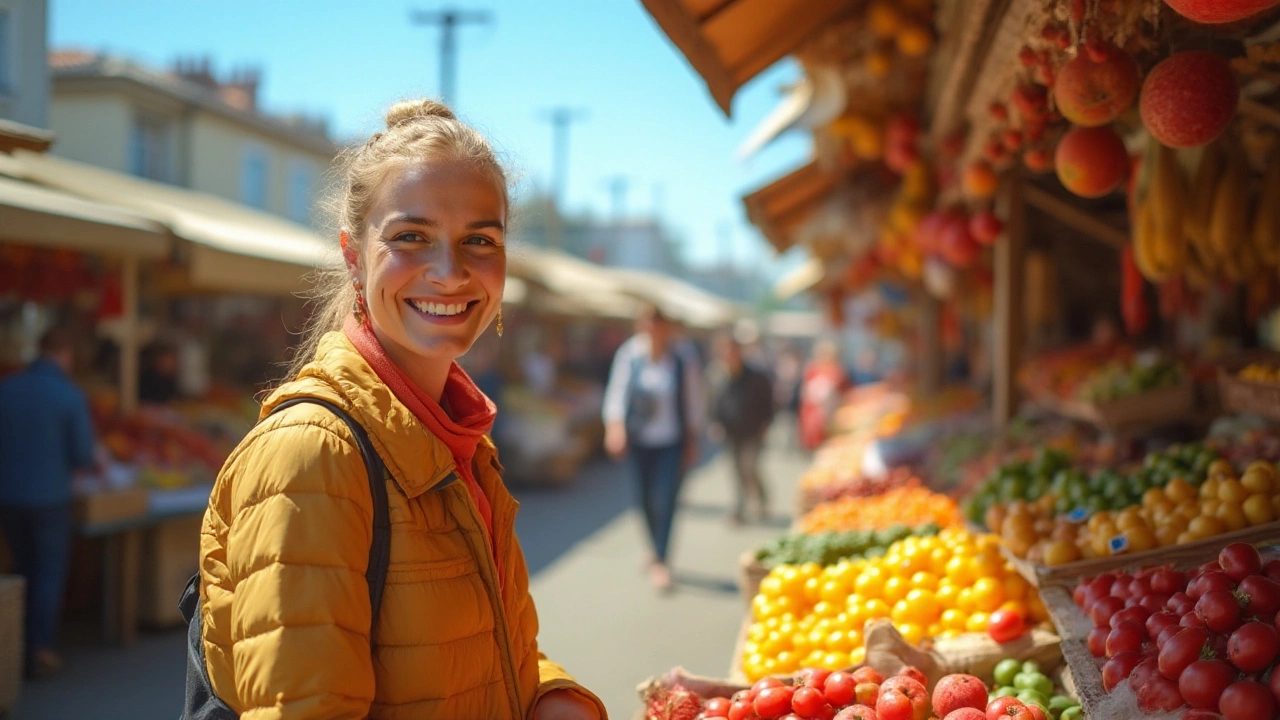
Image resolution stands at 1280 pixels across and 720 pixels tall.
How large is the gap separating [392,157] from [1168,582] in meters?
2.29

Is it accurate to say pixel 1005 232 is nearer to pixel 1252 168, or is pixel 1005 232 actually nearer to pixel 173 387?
pixel 1252 168

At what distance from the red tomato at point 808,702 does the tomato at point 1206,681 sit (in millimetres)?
892

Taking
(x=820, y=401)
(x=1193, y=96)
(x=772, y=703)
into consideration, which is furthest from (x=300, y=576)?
(x=820, y=401)

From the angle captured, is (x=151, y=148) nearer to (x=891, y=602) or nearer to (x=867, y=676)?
(x=891, y=602)

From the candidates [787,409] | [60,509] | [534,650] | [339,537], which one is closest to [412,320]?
[339,537]

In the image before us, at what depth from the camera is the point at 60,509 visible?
5254mm

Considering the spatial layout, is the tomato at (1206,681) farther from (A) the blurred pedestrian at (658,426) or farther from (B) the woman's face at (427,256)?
(A) the blurred pedestrian at (658,426)

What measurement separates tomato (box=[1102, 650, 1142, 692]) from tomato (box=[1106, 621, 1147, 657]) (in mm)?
31

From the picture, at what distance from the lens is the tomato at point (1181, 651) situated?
1959 mm

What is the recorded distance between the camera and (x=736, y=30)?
12.7ft

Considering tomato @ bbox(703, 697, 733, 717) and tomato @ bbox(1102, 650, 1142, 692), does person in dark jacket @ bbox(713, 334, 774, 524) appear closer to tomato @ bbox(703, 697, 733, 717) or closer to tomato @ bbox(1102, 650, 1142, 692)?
tomato @ bbox(703, 697, 733, 717)

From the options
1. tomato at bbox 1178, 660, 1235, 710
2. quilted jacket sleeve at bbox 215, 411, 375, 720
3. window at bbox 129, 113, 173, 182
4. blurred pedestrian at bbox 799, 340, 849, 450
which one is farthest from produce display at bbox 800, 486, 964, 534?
window at bbox 129, 113, 173, 182

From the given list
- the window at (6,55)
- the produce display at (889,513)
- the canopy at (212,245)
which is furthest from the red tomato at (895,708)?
the window at (6,55)

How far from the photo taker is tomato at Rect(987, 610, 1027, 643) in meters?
2.85
